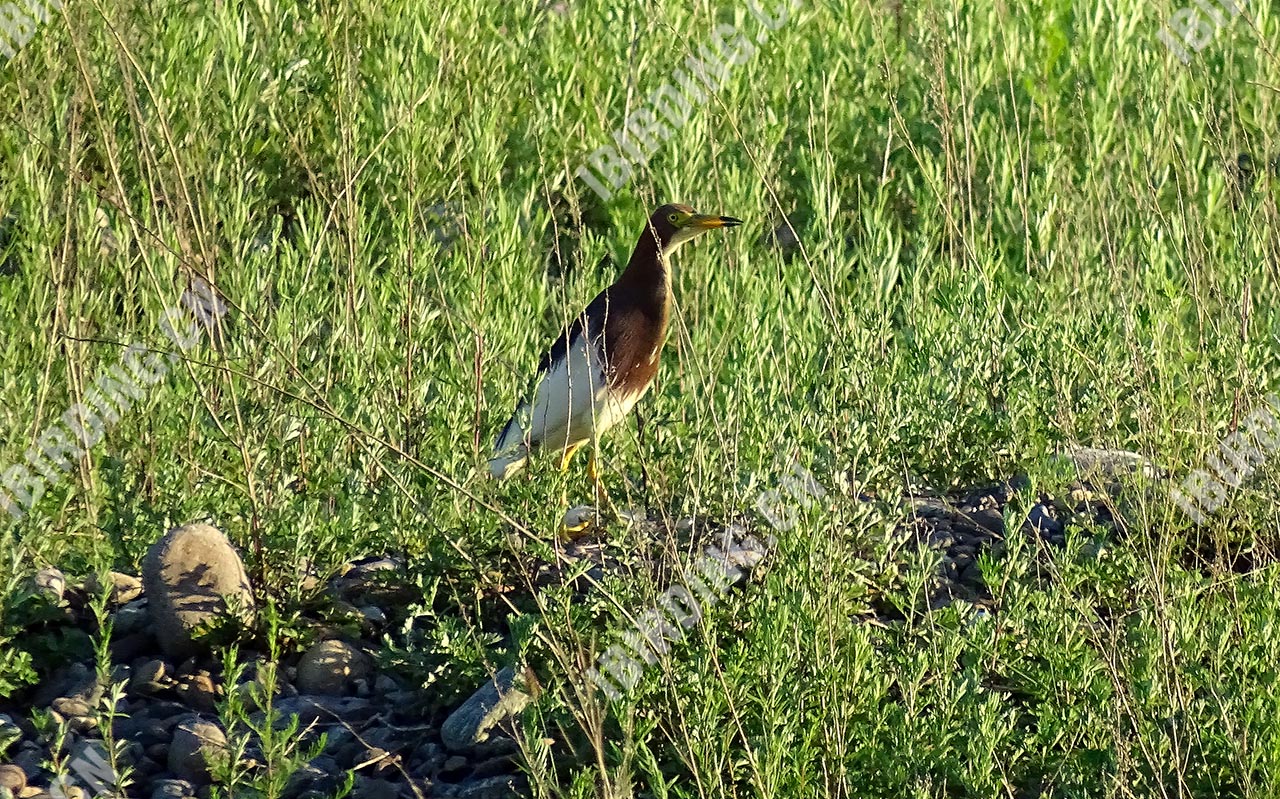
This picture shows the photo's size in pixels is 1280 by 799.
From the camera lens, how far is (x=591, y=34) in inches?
289

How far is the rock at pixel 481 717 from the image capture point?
3.37 m

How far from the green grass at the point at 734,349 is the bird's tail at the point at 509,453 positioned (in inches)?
3.8

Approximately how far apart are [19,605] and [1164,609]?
2591 millimetres

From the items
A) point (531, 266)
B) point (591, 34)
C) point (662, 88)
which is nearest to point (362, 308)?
point (531, 266)

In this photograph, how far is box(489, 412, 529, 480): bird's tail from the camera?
14.6 feet

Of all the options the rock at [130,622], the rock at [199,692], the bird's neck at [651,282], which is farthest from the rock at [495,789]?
the bird's neck at [651,282]

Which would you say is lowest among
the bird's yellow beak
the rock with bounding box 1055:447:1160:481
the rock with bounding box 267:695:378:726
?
the rock with bounding box 1055:447:1160:481

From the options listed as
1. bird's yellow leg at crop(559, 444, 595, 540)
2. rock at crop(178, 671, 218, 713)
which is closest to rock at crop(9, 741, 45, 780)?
rock at crop(178, 671, 218, 713)

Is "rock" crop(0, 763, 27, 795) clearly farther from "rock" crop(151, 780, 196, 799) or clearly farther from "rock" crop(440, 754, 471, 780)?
"rock" crop(440, 754, 471, 780)

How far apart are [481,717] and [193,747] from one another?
2.05ft

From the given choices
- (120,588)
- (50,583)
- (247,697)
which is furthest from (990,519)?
(50,583)

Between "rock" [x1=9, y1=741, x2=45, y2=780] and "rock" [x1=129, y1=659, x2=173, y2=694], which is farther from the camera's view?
"rock" [x1=129, y1=659, x2=173, y2=694]

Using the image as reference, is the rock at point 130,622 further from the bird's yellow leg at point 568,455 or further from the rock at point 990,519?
the rock at point 990,519

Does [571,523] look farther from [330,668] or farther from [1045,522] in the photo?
[1045,522]
